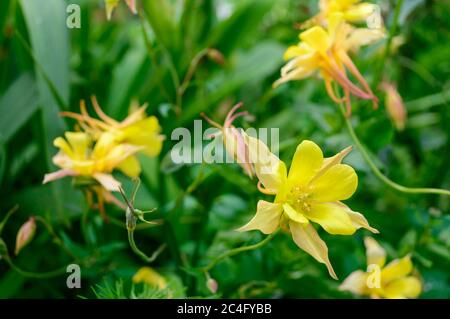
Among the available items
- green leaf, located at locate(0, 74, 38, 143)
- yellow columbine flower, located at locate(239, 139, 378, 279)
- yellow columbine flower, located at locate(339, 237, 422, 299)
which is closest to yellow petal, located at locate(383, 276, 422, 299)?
yellow columbine flower, located at locate(339, 237, 422, 299)

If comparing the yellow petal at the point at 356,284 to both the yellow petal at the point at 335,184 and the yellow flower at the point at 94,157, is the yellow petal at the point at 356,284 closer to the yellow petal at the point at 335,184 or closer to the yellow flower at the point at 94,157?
the yellow petal at the point at 335,184

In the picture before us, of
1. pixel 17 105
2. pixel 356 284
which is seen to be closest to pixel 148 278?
pixel 356 284

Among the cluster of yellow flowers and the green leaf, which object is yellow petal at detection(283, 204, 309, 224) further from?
the green leaf

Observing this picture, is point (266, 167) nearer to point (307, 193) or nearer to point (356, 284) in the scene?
point (307, 193)

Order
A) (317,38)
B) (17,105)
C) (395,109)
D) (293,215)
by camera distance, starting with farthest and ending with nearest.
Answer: (17,105) < (395,109) < (317,38) < (293,215)

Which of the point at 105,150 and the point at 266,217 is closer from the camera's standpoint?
the point at 266,217

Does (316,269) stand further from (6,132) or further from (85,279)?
(6,132)

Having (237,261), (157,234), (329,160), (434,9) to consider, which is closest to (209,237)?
(157,234)
